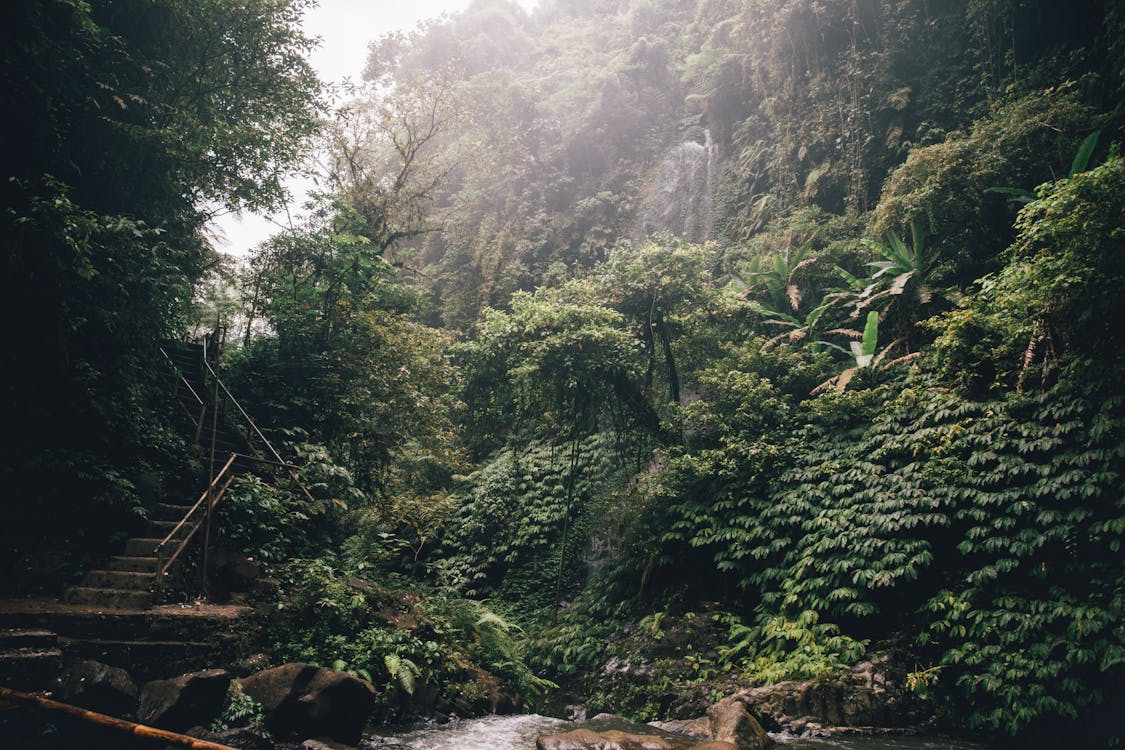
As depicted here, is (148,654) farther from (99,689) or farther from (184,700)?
(184,700)

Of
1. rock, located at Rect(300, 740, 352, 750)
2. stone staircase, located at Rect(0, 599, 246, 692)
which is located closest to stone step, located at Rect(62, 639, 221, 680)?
stone staircase, located at Rect(0, 599, 246, 692)

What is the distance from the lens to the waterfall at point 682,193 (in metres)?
17.3

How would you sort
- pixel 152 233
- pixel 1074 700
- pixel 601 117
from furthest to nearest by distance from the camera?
pixel 601 117
pixel 152 233
pixel 1074 700

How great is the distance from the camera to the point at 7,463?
5906 mm

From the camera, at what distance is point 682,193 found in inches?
720

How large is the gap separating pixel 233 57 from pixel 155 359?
5131 mm

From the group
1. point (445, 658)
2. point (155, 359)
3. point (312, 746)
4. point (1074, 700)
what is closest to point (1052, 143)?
point (1074, 700)

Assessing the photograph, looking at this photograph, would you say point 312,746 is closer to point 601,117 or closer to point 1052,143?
point 1052,143

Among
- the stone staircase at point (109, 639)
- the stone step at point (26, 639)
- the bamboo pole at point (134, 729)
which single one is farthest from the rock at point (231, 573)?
the bamboo pole at point (134, 729)

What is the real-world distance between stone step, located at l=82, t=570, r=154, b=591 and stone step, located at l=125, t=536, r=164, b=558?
21.9 inches

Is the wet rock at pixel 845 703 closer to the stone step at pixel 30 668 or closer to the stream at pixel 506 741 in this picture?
the stream at pixel 506 741

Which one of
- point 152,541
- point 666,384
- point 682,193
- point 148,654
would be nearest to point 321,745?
→ point 148,654

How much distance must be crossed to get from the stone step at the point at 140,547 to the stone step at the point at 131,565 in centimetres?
23

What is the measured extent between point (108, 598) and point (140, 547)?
1.02 meters
